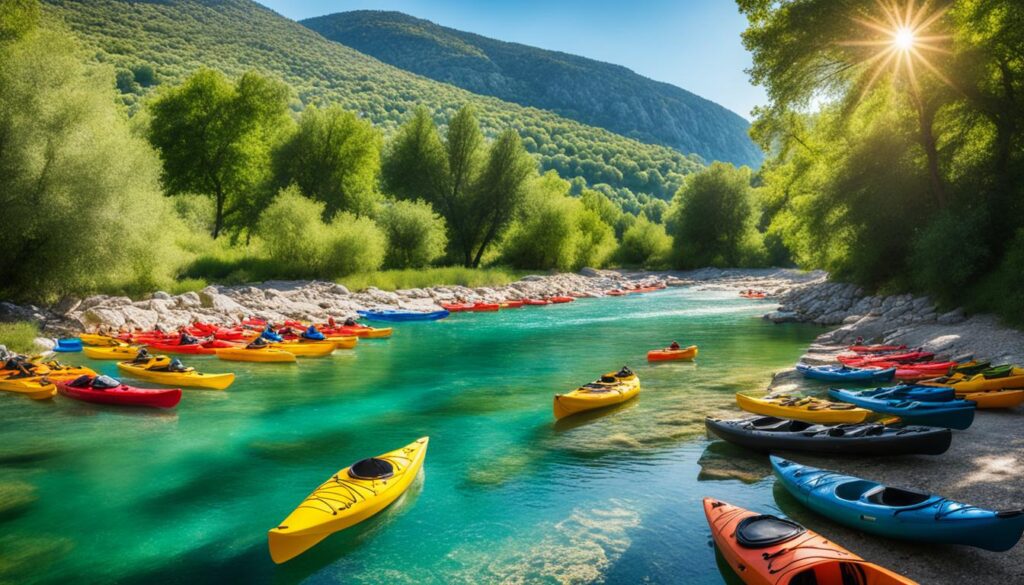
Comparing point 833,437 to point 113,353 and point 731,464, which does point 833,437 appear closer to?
point 731,464

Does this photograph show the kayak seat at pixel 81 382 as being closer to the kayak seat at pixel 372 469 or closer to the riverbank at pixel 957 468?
the kayak seat at pixel 372 469

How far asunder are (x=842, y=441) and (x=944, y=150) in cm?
1690

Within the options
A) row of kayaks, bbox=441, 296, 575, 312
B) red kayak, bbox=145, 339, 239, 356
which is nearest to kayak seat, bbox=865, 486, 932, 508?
red kayak, bbox=145, 339, 239, 356

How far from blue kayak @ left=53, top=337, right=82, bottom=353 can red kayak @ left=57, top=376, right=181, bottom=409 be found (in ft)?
21.1

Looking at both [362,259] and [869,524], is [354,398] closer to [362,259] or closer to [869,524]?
[869,524]

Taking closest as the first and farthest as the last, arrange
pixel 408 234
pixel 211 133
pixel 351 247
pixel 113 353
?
pixel 113 353
pixel 351 247
pixel 211 133
pixel 408 234

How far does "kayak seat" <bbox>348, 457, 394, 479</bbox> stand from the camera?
277 inches

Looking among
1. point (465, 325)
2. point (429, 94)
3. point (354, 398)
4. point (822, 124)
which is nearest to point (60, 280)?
point (354, 398)

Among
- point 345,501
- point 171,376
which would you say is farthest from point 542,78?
point 345,501

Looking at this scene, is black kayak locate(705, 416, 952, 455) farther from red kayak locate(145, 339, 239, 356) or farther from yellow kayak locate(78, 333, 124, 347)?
yellow kayak locate(78, 333, 124, 347)

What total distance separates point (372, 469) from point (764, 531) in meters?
4.48

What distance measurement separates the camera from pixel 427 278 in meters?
35.3

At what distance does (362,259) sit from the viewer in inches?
1251

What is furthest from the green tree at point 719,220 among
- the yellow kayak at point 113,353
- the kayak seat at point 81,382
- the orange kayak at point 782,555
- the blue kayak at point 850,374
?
the orange kayak at point 782,555
